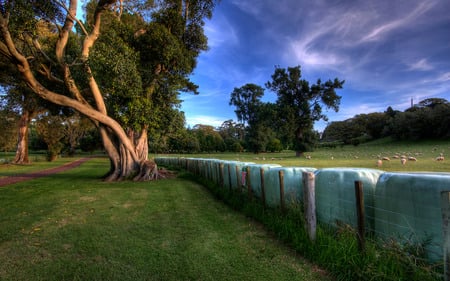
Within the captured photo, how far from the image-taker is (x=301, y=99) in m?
28.2

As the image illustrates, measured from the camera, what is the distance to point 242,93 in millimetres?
54531

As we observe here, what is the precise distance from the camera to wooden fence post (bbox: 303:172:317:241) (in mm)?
3490

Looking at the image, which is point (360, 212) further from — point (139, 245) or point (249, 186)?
point (139, 245)

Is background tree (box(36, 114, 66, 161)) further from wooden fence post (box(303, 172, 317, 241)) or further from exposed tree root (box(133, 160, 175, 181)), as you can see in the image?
wooden fence post (box(303, 172, 317, 241))

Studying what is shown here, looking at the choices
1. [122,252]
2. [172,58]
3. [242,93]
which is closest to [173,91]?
[172,58]

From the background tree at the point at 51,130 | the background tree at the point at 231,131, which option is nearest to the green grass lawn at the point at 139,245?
the background tree at the point at 51,130

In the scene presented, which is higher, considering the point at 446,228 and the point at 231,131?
the point at 231,131

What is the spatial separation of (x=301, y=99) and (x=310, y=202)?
2689cm

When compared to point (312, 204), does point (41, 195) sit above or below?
below

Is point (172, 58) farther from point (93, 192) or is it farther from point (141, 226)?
point (141, 226)

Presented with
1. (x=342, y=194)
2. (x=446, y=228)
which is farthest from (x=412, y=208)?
(x=342, y=194)

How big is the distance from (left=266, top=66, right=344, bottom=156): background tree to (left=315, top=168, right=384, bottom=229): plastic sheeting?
80.8ft

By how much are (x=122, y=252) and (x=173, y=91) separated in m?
11.8

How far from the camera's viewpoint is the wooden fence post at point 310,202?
349 centimetres
